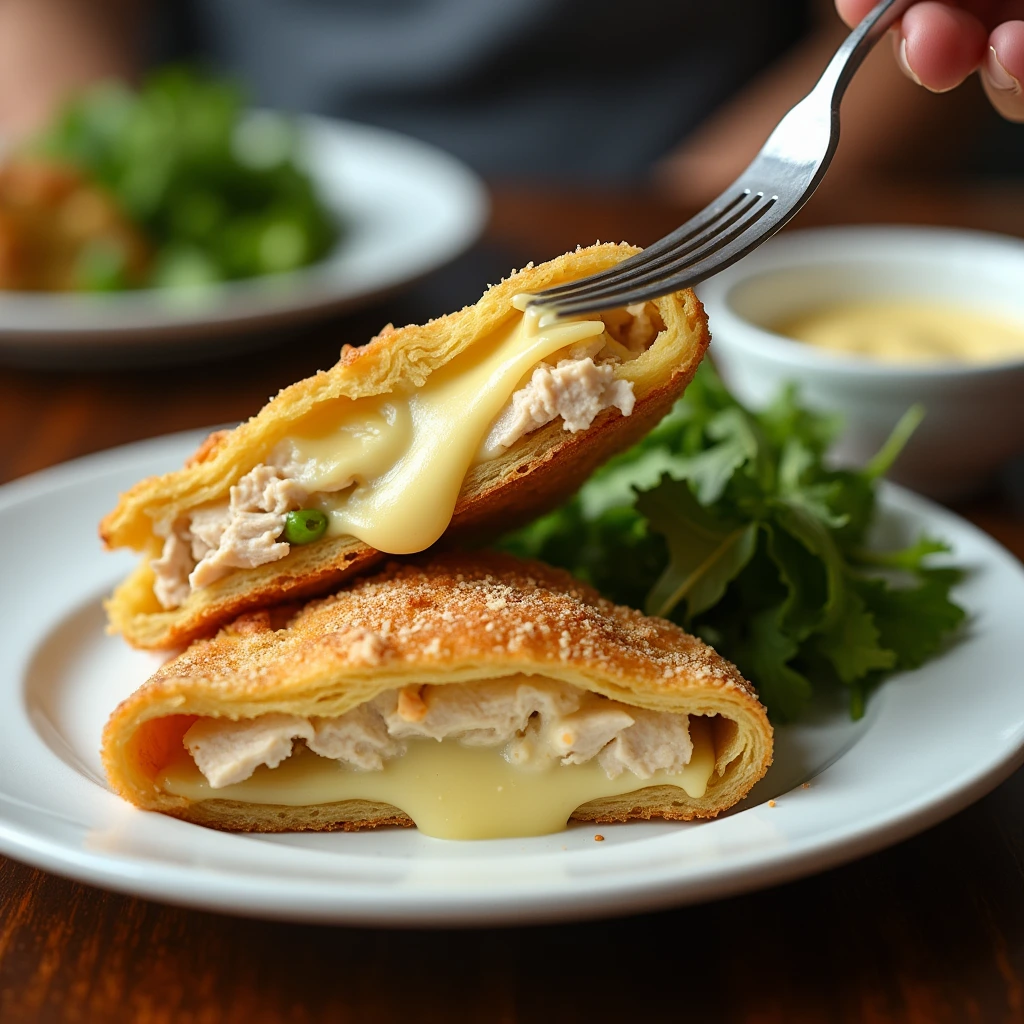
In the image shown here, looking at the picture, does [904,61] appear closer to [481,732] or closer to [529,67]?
[481,732]

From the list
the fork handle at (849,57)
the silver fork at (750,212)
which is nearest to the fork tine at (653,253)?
the silver fork at (750,212)

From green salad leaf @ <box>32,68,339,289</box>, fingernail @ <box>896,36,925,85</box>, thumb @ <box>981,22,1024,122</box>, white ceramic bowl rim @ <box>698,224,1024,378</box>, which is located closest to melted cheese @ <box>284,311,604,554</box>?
fingernail @ <box>896,36,925,85</box>

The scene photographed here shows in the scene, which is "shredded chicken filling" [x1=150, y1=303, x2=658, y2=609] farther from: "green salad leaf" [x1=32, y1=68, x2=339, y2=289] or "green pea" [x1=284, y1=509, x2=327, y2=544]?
"green salad leaf" [x1=32, y1=68, x2=339, y2=289]

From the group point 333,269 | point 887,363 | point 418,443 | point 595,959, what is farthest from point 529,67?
point 595,959

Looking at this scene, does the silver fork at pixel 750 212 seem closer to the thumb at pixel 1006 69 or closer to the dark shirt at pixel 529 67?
the thumb at pixel 1006 69

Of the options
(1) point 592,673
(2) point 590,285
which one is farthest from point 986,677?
(2) point 590,285

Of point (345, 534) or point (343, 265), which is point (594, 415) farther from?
point (343, 265)
